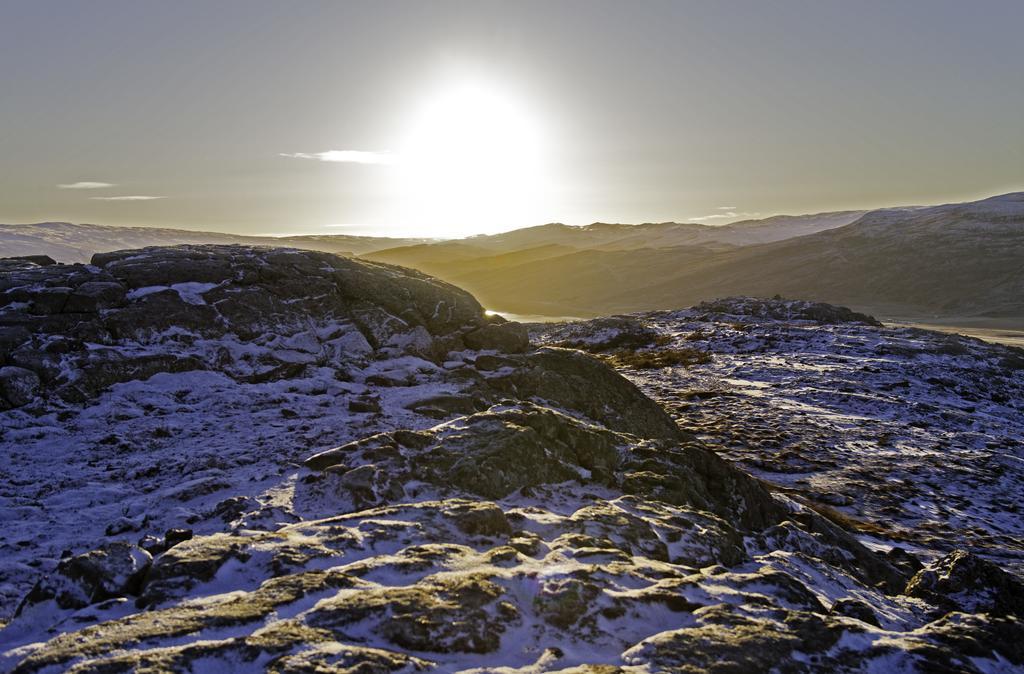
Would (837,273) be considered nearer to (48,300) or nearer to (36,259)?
(36,259)

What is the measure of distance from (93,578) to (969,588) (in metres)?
11.0

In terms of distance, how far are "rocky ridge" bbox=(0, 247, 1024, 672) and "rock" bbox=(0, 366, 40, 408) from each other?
0.20ft

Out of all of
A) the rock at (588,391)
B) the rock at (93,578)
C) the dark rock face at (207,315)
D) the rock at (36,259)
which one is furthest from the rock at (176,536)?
the rock at (36,259)

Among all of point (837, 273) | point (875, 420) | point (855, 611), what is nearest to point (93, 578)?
point (855, 611)

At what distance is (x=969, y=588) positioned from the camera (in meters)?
8.43

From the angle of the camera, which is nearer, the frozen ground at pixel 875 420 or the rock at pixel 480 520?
the rock at pixel 480 520

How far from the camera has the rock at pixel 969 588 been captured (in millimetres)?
8281

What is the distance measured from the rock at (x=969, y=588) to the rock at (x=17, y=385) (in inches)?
630

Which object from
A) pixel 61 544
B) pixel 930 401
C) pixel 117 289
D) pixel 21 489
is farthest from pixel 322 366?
pixel 930 401

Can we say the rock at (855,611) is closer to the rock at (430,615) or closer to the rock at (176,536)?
the rock at (430,615)

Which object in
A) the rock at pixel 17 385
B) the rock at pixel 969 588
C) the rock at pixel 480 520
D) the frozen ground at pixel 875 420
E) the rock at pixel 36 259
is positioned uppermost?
the rock at pixel 36 259

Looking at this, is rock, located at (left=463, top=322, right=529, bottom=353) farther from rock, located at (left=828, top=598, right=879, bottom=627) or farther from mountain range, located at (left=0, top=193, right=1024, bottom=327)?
mountain range, located at (left=0, top=193, right=1024, bottom=327)

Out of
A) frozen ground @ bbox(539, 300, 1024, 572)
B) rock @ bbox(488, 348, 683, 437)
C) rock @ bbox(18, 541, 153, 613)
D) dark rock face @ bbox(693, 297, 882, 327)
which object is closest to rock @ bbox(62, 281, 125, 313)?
rock @ bbox(488, 348, 683, 437)

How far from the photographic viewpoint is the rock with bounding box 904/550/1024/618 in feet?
27.2
